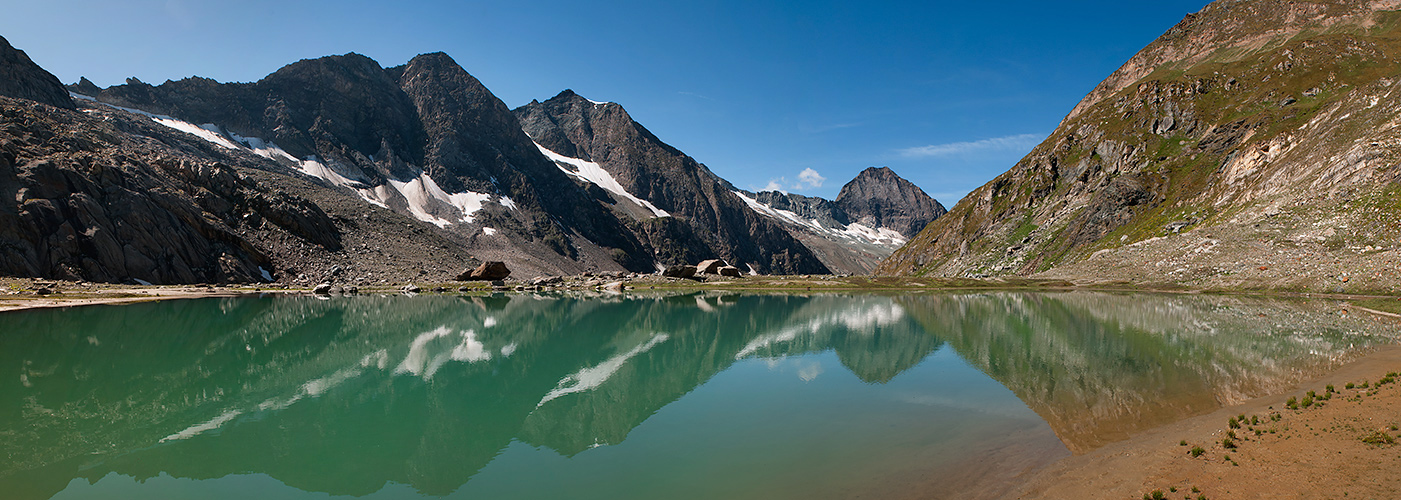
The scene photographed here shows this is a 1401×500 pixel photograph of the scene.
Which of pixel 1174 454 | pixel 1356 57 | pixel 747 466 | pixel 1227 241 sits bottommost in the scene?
pixel 747 466

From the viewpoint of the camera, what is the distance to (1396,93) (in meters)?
76.2

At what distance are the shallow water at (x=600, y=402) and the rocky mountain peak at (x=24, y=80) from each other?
116m

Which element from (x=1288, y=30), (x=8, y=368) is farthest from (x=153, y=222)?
(x=1288, y=30)

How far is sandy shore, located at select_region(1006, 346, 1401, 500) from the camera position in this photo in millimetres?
10195

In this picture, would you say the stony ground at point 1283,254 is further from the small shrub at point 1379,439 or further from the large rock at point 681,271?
the large rock at point 681,271

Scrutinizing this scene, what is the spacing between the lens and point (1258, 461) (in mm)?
11695

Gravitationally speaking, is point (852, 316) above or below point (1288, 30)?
below

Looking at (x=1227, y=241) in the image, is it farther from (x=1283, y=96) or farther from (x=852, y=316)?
(x=852, y=316)

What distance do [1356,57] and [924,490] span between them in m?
150

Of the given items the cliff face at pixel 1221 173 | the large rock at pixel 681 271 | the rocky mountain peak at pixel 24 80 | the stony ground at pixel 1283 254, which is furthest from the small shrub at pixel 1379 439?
the rocky mountain peak at pixel 24 80

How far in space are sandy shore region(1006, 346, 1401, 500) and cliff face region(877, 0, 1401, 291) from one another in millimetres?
61850

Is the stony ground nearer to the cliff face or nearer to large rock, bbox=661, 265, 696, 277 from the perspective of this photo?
the cliff face

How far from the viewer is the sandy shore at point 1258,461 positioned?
1020 centimetres

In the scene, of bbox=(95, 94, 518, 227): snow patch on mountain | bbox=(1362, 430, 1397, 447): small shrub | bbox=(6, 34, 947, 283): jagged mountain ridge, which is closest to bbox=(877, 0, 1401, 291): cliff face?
bbox=(1362, 430, 1397, 447): small shrub
